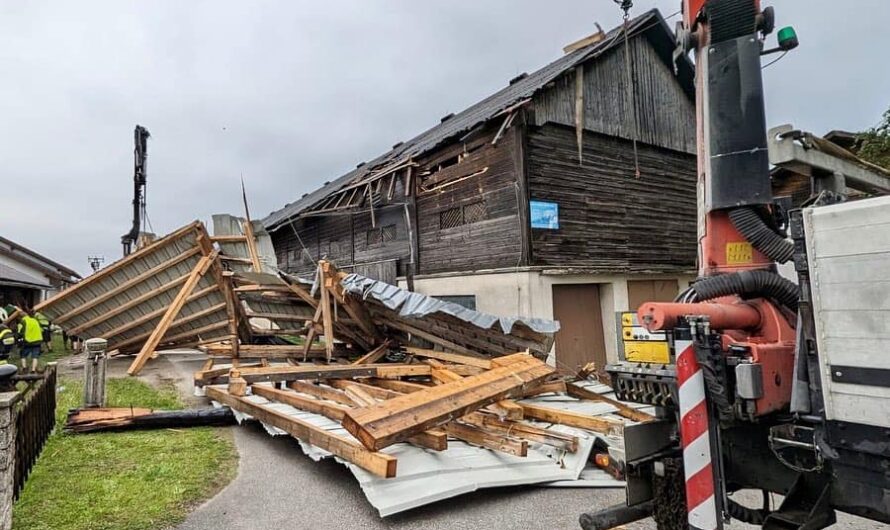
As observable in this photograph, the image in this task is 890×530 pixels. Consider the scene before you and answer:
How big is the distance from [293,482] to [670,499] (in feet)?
12.2

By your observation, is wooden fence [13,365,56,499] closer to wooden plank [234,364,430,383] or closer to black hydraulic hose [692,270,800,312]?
wooden plank [234,364,430,383]

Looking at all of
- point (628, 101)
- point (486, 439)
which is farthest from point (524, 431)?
point (628, 101)

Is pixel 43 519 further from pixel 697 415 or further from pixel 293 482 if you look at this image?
pixel 697 415

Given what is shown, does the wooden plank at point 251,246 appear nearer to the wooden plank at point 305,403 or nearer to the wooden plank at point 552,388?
the wooden plank at point 305,403

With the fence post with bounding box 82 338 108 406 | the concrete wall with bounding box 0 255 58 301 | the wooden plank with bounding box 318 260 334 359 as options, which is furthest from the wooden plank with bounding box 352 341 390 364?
the concrete wall with bounding box 0 255 58 301

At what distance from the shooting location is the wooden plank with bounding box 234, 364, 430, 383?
25.2 ft

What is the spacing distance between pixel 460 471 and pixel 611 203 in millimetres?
10169

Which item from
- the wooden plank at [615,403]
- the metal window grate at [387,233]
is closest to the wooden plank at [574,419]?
the wooden plank at [615,403]

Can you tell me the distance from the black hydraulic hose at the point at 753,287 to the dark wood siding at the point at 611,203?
26.5 feet

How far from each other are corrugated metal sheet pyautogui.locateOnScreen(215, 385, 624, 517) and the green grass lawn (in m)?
1.25

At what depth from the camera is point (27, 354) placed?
13508 millimetres

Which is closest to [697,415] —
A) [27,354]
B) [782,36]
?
[782,36]

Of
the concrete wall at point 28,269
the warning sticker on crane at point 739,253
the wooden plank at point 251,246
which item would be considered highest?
the concrete wall at point 28,269

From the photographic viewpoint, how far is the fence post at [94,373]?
23.7 feet
